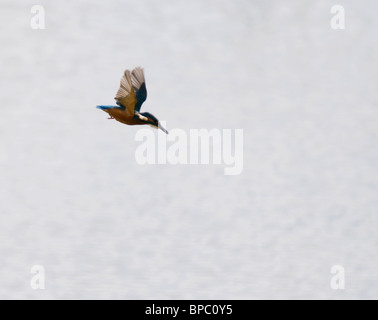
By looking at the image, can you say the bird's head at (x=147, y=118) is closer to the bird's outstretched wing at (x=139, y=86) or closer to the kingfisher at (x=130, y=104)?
the kingfisher at (x=130, y=104)

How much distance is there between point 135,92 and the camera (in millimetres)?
12539

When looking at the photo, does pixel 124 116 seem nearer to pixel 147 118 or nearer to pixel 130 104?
pixel 130 104

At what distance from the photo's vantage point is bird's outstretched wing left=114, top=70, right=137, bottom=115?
1242 cm

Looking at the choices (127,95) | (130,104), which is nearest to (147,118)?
(130,104)

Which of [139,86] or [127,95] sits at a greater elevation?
[139,86]

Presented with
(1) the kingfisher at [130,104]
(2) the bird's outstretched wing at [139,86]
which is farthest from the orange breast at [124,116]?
(2) the bird's outstretched wing at [139,86]

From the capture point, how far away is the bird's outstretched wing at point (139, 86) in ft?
41.2

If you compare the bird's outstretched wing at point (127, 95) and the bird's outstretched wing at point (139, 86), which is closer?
the bird's outstretched wing at point (127, 95)

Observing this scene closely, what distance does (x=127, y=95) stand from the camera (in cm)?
1243

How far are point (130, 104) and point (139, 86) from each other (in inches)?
15.0

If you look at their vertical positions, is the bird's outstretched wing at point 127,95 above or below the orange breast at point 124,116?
above

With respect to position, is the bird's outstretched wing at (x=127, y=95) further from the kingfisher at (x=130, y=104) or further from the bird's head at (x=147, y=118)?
the bird's head at (x=147, y=118)
